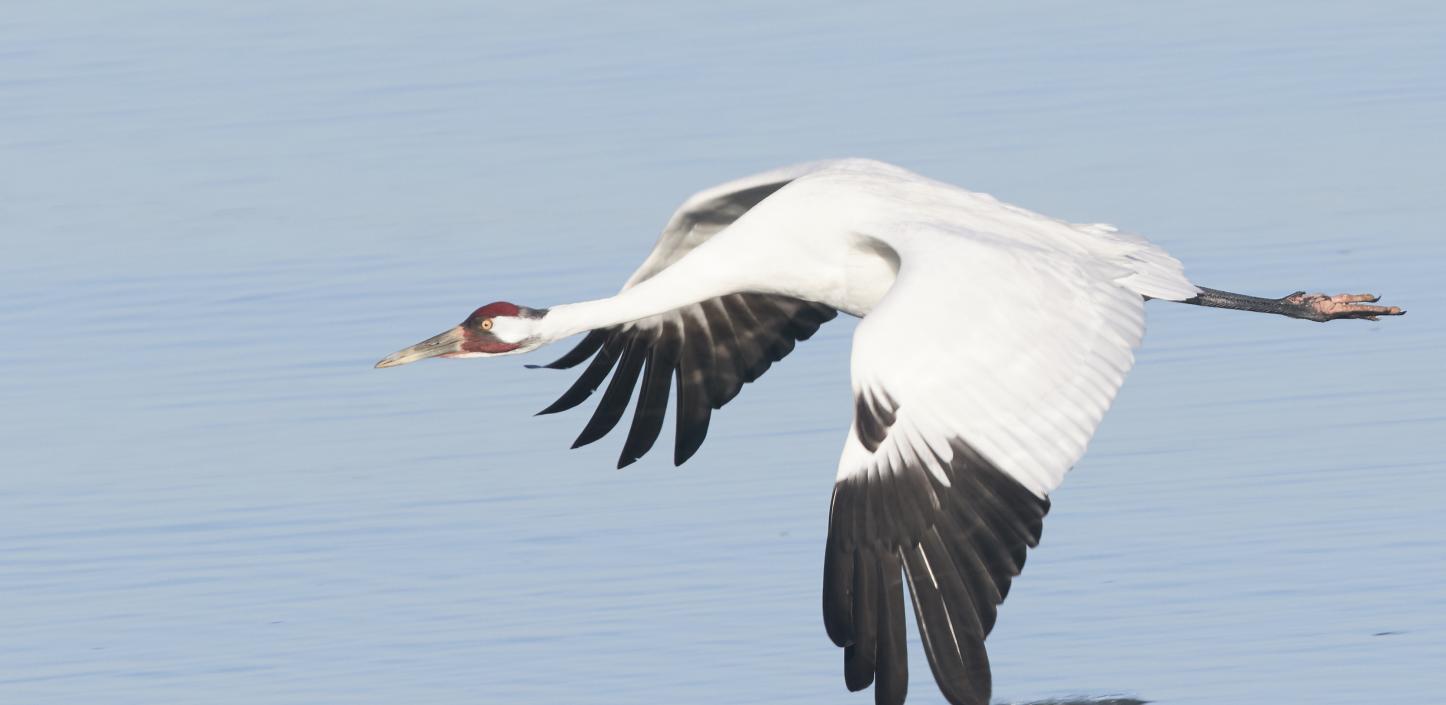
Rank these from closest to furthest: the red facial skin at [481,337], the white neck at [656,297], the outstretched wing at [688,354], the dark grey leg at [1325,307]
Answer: the white neck at [656,297] → the red facial skin at [481,337] → the outstretched wing at [688,354] → the dark grey leg at [1325,307]

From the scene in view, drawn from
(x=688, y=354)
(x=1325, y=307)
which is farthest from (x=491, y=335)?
(x=1325, y=307)

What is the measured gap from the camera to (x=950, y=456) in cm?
884

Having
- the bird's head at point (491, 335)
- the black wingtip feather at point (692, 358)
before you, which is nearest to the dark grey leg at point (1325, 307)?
the black wingtip feather at point (692, 358)

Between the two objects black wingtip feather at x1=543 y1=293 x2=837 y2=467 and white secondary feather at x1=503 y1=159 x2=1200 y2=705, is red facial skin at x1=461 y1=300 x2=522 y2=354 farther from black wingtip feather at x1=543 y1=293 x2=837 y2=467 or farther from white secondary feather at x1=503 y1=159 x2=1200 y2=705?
black wingtip feather at x1=543 y1=293 x2=837 y2=467

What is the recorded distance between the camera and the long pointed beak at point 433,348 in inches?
427

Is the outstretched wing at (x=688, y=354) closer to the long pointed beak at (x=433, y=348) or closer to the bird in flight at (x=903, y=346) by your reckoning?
the bird in flight at (x=903, y=346)

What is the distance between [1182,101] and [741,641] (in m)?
8.30

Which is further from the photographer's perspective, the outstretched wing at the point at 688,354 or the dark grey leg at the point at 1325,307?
the dark grey leg at the point at 1325,307

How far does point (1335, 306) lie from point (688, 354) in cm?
256

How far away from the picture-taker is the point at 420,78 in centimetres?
1966

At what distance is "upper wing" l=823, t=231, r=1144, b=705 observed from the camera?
8562mm

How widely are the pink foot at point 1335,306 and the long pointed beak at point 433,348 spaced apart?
328 centimetres

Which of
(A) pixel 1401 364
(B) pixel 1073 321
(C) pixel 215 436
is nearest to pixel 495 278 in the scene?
(C) pixel 215 436

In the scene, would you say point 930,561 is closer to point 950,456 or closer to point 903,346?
point 950,456
